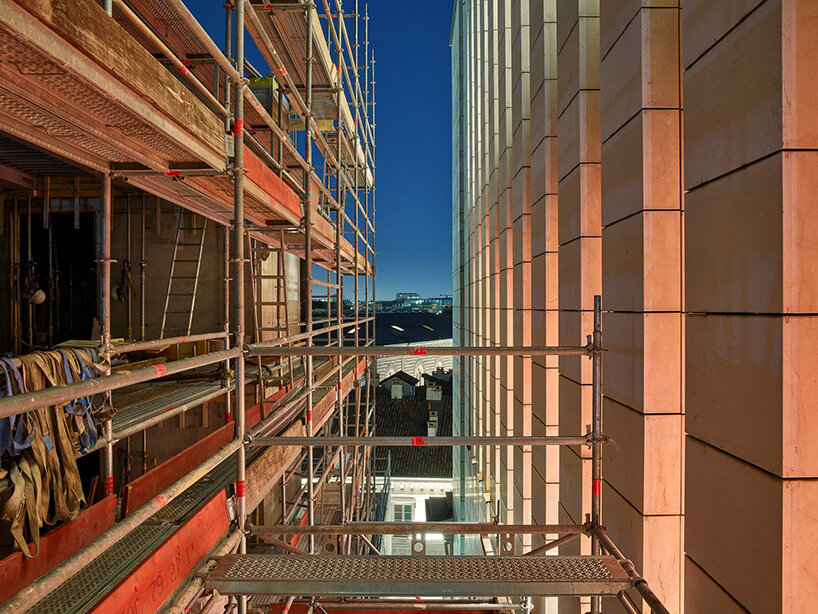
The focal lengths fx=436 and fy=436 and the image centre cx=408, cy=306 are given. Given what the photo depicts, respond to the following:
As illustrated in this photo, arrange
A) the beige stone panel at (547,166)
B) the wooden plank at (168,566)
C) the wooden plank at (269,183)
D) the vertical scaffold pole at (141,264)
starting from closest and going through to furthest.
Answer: the wooden plank at (168,566), the wooden plank at (269,183), the beige stone panel at (547,166), the vertical scaffold pole at (141,264)

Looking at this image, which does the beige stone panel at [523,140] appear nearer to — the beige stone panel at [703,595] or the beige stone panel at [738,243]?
the beige stone panel at [738,243]

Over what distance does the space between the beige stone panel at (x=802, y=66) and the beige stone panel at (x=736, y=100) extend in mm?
34

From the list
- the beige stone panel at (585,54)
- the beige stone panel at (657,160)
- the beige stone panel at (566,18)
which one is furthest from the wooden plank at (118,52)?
the beige stone panel at (566,18)

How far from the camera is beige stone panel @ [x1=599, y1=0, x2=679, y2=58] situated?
321 centimetres

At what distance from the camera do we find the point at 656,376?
3.23m

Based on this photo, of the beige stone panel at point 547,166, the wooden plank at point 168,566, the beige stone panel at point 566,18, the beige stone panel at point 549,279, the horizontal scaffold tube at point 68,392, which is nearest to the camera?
the horizontal scaffold tube at point 68,392

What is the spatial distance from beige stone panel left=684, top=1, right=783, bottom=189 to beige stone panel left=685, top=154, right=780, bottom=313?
0.33 ft

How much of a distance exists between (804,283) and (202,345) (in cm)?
843

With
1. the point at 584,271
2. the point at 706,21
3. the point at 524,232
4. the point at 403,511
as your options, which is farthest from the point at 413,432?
the point at 706,21

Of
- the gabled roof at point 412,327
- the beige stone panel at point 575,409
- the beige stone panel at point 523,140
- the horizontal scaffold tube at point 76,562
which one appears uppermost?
the beige stone panel at point 523,140

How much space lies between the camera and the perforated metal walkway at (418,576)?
2443 mm

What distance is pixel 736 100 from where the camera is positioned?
2297mm

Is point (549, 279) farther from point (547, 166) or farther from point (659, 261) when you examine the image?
point (659, 261)

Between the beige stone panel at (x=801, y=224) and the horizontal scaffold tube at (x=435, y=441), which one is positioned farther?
the horizontal scaffold tube at (x=435, y=441)
